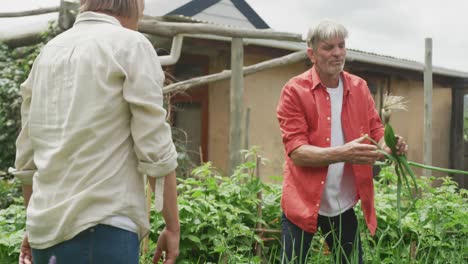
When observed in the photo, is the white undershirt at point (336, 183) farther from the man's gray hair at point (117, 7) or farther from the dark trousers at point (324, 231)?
the man's gray hair at point (117, 7)

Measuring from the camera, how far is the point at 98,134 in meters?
1.85

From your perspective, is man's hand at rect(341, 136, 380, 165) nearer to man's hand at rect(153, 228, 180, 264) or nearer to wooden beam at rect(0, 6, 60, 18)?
man's hand at rect(153, 228, 180, 264)

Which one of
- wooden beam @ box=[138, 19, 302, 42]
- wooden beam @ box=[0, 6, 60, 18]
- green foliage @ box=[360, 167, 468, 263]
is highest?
wooden beam @ box=[0, 6, 60, 18]

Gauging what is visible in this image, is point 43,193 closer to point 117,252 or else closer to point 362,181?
point 117,252

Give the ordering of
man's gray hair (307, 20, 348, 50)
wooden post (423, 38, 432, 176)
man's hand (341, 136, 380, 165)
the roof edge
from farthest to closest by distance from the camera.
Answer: wooden post (423, 38, 432, 176) → the roof edge → man's gray hair (307, 20, 348, 50) → man's hand (341, 136, 380, 165)

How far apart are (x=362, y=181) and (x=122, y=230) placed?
147 cm

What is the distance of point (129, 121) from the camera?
6.28ft

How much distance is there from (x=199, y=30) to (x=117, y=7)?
4755 millimetres

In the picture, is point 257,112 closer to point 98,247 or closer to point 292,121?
point 292,121

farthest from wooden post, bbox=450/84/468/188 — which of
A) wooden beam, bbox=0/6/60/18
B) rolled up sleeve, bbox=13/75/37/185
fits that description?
rolled up sleeve, bbox=13/75/37/185

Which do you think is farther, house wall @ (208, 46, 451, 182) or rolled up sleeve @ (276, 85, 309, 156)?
house wall @ (208, 46, 451, 182)

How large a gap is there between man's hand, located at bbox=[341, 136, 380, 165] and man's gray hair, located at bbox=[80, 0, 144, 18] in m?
1.16

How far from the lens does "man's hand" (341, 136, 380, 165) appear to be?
9.30 feet

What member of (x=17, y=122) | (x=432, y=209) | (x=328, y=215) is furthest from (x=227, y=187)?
(x=17, y=122)
